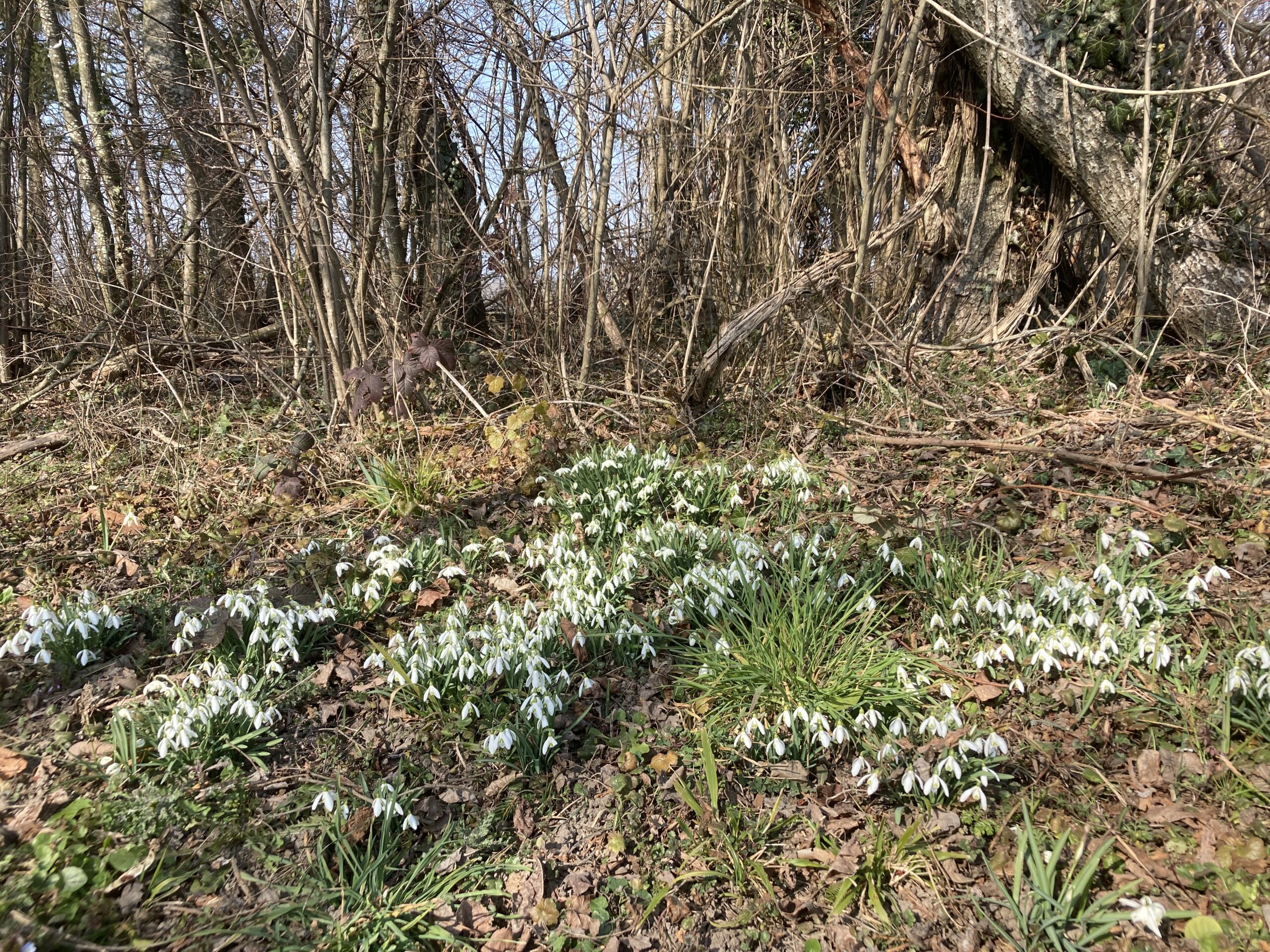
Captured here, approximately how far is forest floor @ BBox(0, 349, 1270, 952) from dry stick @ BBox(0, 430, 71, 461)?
816 millimetres

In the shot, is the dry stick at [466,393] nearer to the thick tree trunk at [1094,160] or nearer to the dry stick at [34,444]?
the dry stick at [34,444]

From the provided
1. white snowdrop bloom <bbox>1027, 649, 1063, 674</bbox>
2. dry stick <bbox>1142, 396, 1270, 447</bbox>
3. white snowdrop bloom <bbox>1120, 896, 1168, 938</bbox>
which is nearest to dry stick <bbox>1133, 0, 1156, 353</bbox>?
dry stick <bbox>1142, 396, 1270, 447</bbox>

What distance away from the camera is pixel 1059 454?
3.84 metres

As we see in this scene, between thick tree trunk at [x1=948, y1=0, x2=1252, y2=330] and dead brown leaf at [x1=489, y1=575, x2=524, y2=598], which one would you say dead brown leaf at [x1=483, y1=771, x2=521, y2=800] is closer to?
dead brown leaf at [x1=489, y1=575, x2=524, y2=598]

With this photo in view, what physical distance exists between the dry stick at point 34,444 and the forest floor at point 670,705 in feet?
2.68

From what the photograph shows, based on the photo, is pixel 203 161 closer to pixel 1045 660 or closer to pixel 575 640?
pixel 575 640

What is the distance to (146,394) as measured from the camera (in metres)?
6.00

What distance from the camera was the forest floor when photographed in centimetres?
215

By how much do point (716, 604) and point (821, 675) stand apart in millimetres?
519

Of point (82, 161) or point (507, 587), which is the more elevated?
point (82, 161)

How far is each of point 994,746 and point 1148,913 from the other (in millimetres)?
583

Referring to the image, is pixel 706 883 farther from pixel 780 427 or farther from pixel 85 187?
pixel 85 187

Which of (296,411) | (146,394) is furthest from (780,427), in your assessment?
(146,394)

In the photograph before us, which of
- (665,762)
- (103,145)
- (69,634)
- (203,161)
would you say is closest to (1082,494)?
(665,762)
